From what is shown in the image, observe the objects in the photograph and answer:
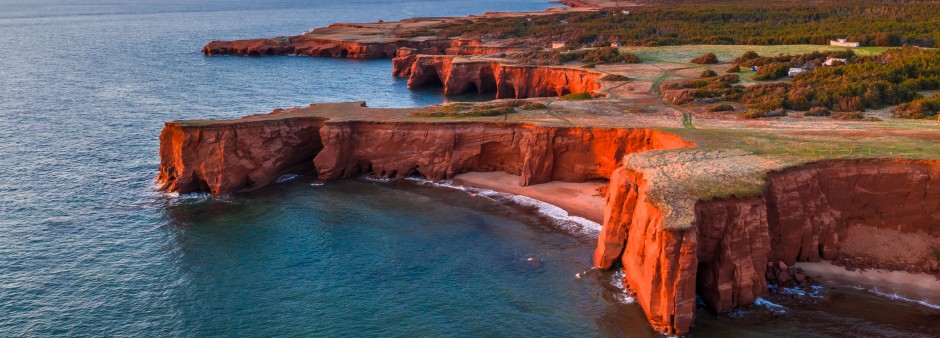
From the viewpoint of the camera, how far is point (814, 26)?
110 metres

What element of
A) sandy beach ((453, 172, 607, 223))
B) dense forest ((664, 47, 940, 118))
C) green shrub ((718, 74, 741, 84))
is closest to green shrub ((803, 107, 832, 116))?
dense forest ((664, 47, 940, 118))

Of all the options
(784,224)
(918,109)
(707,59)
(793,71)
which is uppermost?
(707,59)

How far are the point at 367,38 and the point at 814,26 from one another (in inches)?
2792

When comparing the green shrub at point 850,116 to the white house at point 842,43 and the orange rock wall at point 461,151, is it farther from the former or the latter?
the white house at point 842,43

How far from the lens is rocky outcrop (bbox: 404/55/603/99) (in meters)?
78.4

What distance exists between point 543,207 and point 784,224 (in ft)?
49.4

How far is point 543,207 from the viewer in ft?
152

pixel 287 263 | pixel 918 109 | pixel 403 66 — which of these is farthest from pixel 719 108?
pixel 403 66

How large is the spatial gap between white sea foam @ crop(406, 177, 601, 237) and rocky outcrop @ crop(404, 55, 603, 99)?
24.8 meters

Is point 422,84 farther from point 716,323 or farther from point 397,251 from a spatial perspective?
point 716,323

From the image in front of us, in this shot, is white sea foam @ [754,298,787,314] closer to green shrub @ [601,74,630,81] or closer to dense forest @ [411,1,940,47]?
green shrub @ [601,74,630,81]

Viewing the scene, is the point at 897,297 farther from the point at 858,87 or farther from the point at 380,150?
the point at 380,150

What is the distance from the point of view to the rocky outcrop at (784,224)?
32.2 m

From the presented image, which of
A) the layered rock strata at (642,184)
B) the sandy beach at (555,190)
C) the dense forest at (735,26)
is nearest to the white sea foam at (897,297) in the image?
the layered rock strata at (642,184)
